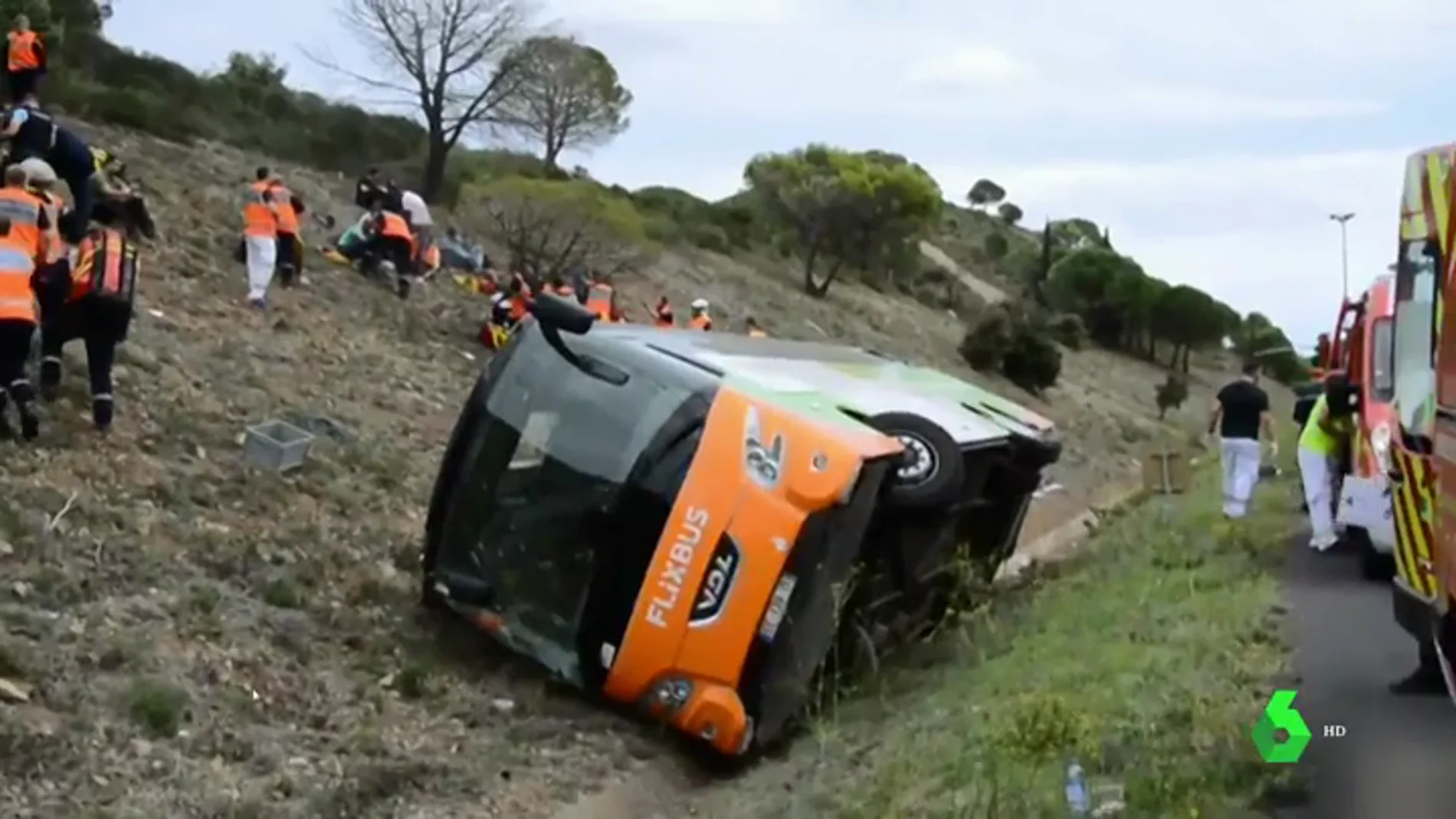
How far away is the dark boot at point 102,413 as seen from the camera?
41.9 ft

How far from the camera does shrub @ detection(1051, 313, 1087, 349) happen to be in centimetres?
5647

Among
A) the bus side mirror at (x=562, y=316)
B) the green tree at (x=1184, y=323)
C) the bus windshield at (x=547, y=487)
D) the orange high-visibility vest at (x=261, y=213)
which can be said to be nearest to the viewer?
the bus windshield at (x=547, y=487)

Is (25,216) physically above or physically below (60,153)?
below

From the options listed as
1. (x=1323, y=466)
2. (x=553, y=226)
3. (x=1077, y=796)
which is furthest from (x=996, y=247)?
(x=1077, y=796)

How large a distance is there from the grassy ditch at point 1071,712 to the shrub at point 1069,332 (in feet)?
141

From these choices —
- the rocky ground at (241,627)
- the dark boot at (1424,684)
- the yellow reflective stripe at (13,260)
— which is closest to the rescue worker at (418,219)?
the rocky ground at (241,627)

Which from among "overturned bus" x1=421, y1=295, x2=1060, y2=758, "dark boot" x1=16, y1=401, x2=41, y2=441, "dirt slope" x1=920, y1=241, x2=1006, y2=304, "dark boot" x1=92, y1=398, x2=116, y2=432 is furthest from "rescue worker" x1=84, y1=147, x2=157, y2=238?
"dirt slope" x1=920, y1=241, x2=1006, y2=304

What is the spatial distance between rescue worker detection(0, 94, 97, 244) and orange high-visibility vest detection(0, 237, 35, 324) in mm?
2921

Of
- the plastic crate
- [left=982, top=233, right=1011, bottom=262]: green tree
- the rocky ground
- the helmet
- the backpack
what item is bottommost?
the rocky ground

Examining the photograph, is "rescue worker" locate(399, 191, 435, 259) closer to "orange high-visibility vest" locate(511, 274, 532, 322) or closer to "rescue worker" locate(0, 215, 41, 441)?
"orange high-visibility vest" locate(511, 274, 532, 322)

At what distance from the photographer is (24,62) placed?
16734 mm

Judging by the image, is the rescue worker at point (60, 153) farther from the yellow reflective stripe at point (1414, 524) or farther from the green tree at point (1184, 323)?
the green tree at point (1184, 323)

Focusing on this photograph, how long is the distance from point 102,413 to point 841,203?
4552 cm

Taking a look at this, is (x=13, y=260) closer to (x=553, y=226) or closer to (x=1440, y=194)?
(x=1440, y=194)
